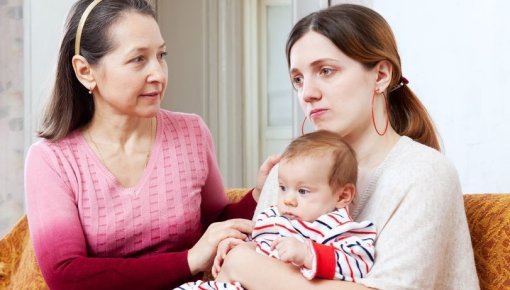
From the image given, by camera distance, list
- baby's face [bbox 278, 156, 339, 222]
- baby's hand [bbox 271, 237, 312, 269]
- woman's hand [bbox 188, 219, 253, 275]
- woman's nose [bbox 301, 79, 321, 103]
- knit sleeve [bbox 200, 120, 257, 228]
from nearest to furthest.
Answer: baby's hand [bbox 271, 237, 312, 269]
baby's face [bbox 278, 156, 339, 222]
woman's nose [bbox 301, 79, 321, 103]
woman's hand [bbox 188, 219, 253, 275]
knit sleeve [bbox 200, 120, 257, 228]

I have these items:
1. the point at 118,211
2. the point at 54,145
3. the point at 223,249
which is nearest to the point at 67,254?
the point at 118,211

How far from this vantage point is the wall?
397 centimetres

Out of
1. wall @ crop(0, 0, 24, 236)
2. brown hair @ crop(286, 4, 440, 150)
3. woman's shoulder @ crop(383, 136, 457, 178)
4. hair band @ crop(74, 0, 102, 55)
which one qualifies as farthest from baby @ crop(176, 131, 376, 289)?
wall @ crop(0, 0, 24, 236)

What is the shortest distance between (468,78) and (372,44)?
0.76m

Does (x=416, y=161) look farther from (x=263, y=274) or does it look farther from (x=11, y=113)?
(x=11, y=113)

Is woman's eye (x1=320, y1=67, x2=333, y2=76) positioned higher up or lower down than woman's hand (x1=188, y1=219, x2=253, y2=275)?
higher up

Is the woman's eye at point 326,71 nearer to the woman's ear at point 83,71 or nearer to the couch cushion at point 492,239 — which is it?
the couch cushion at point 492,239

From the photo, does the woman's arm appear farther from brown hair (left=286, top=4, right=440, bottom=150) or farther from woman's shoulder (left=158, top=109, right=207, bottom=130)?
woman's shoulder (left=158, top=109, right=207, bottom=130)

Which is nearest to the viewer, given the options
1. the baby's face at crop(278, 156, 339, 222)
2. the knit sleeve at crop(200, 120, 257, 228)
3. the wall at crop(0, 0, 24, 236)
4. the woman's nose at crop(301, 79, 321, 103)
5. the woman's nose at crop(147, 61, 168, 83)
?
the baby's face at crop(278, 156, 339, 222)

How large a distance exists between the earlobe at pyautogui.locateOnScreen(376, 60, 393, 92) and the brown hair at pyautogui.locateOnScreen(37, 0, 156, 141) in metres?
0.68

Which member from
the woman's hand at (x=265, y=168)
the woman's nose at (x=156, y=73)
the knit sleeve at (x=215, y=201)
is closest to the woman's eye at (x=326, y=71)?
the woman's hand at (x=265, y=168)

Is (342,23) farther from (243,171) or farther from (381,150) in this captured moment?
(243,171)

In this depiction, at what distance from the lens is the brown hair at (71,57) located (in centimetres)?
198

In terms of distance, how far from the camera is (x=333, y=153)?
1.55 metres
